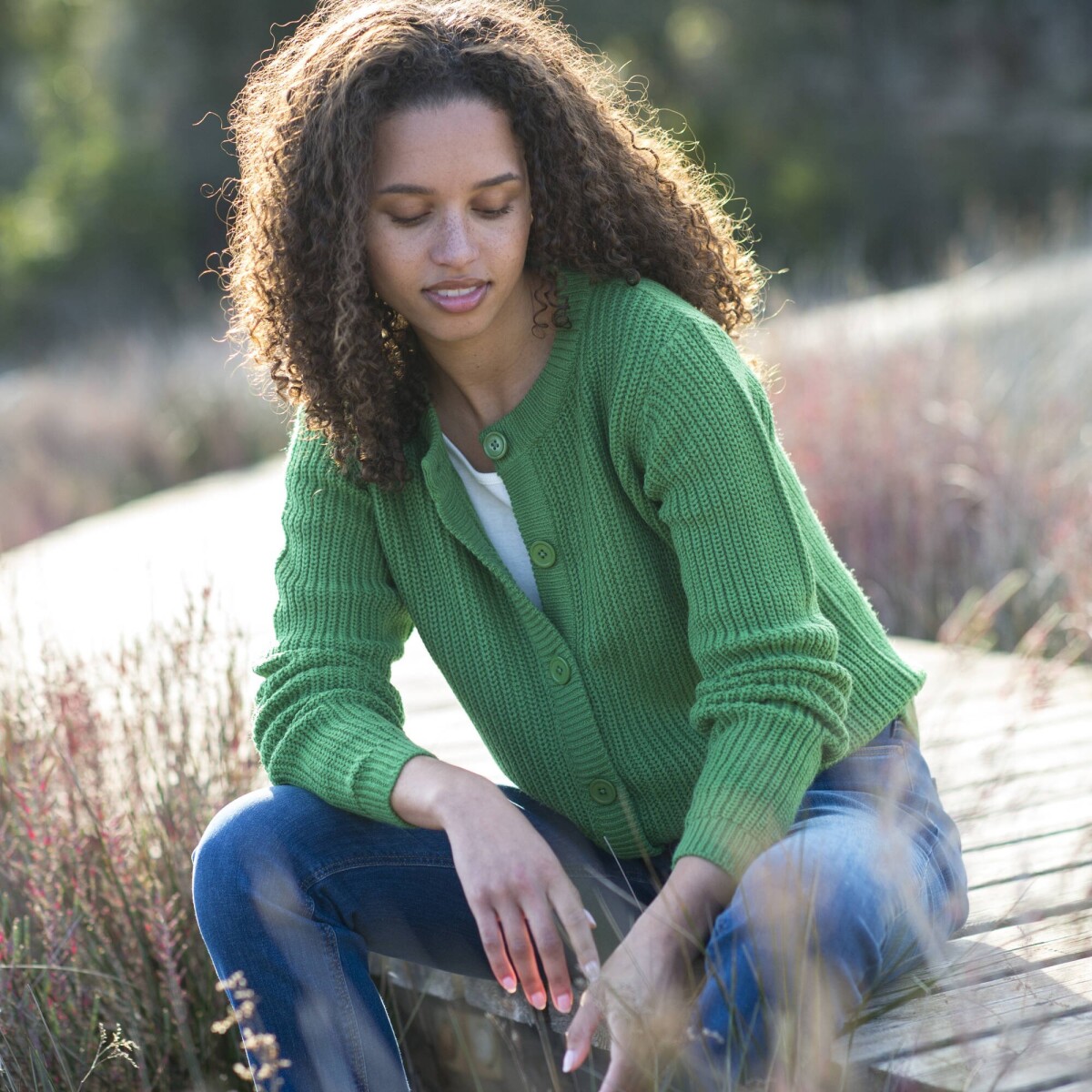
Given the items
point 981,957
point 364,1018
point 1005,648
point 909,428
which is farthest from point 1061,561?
point 364,1018

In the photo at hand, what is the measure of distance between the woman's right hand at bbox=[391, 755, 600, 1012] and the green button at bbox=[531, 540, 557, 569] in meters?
0.34

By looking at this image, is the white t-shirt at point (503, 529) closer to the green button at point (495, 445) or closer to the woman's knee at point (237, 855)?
the green button at point (495, 445)

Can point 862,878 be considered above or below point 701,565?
below

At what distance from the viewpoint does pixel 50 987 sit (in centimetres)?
210

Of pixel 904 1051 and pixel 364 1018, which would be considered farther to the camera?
pixel 364 1018

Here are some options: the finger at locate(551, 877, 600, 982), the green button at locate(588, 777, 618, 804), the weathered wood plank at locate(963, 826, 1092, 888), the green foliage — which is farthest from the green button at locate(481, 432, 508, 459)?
the green foliage

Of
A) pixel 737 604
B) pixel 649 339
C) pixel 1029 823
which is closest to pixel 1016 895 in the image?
pixel 1029 823

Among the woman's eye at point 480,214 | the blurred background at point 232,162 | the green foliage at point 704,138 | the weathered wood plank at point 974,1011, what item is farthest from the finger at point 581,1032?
the green foliage at point 704,138

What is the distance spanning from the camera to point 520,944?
173cm

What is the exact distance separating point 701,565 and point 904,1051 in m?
0.60

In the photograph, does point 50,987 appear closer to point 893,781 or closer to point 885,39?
point 893,781

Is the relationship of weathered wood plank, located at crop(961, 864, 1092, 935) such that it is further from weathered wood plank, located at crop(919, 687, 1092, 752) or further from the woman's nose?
the woman's nose

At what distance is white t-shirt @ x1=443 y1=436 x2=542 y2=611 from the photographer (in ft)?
6.80

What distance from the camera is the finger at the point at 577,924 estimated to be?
1.65 m
